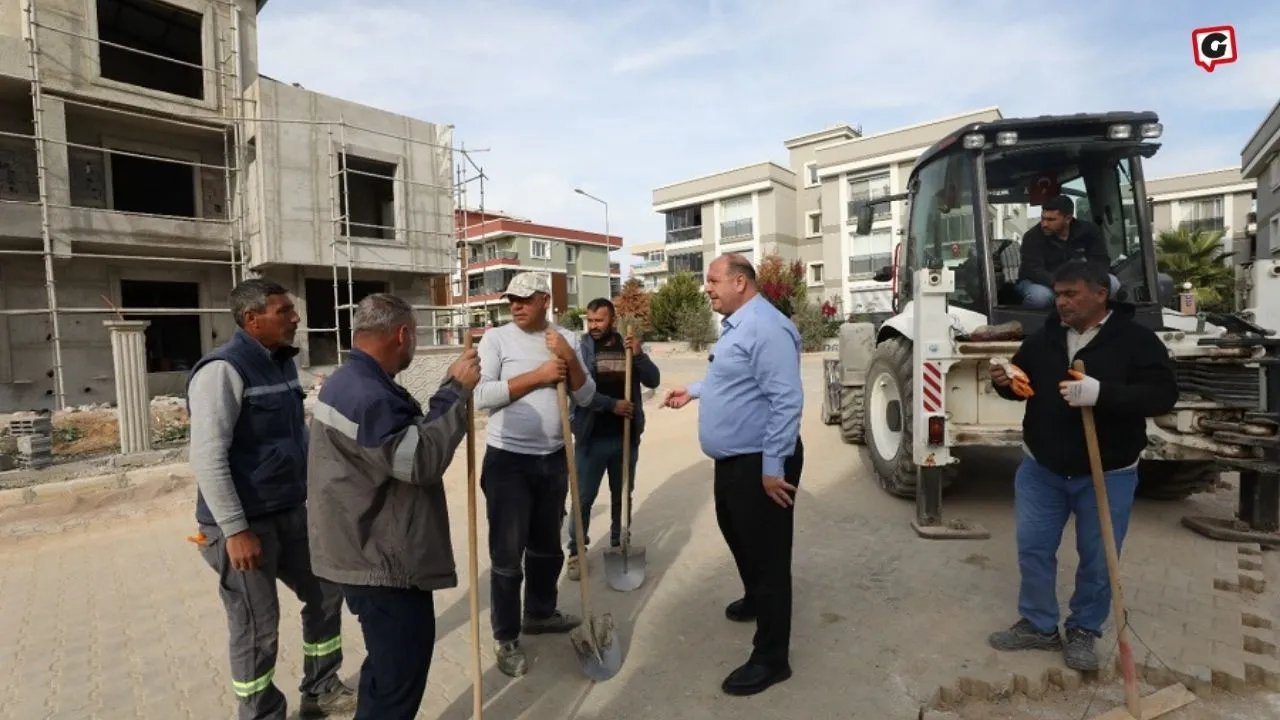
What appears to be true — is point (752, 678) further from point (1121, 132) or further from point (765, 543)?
point (1121, 132)

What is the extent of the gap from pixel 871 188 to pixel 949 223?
2755cm

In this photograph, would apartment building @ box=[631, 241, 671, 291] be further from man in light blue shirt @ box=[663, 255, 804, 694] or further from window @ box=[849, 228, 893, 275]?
man in light blue shirt @ box=[663, 255, 804, 694]

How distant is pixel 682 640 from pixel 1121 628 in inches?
78.3

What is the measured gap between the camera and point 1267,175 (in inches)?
789

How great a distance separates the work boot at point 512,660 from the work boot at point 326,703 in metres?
0.67

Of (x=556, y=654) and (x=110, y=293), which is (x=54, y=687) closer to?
(x=556, y=654)

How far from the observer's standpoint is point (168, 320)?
47.6 feet

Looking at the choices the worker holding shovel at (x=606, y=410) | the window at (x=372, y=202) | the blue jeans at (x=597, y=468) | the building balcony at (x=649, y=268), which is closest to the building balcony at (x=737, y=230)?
the building balcony at (x=649, y=268)

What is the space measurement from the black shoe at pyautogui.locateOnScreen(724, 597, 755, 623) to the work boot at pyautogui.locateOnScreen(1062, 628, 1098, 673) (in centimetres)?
149

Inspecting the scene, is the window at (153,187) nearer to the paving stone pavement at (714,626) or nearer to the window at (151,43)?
the window at (151,43)

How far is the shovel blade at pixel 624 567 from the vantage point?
4293 mm

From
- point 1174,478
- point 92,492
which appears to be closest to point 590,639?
point 1174,478

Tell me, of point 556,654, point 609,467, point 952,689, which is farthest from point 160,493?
point 952,689

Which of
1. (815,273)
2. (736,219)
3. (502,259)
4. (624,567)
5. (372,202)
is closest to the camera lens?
(624,567)
